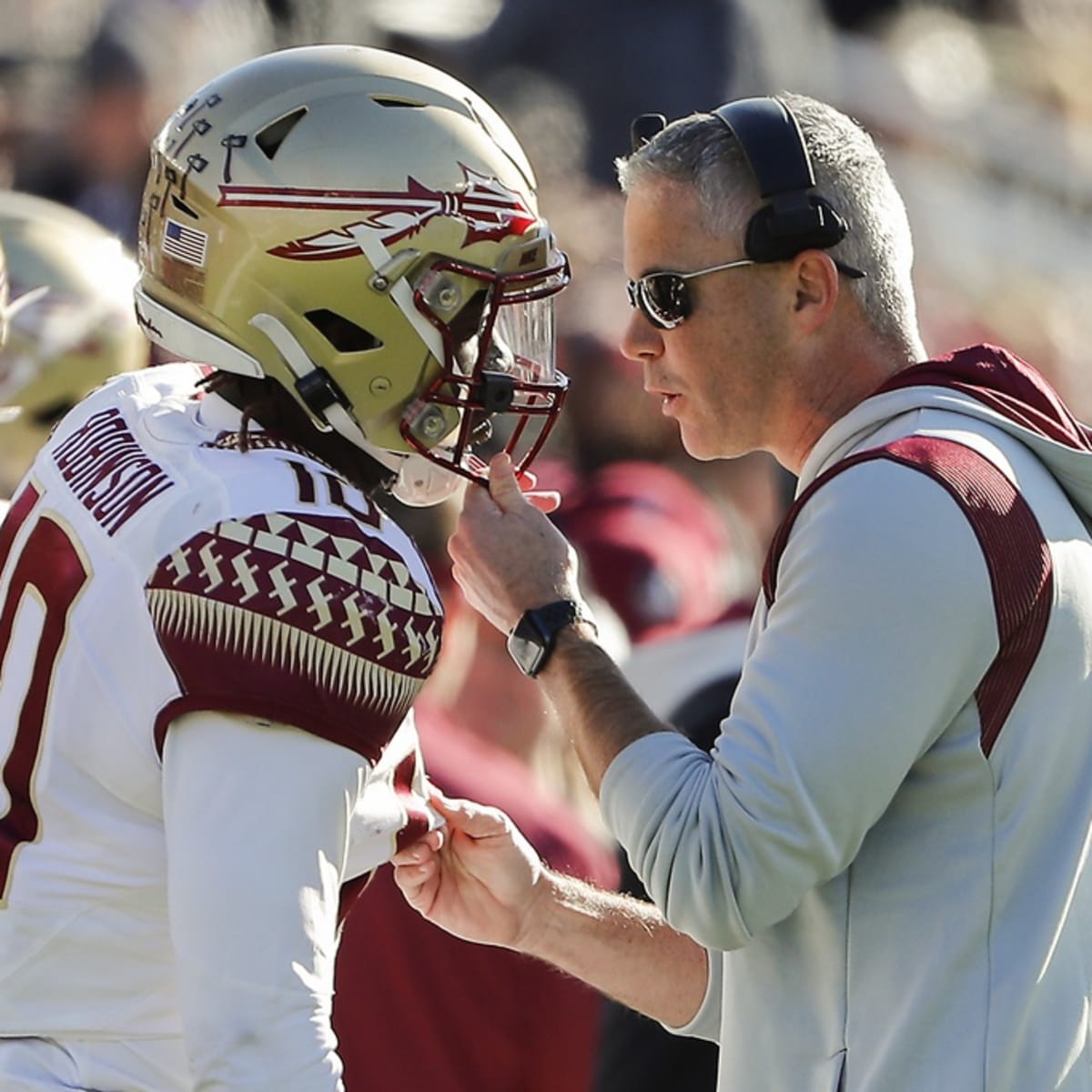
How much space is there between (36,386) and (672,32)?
4.93m

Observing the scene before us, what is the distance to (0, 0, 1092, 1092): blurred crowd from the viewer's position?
385 centimetres

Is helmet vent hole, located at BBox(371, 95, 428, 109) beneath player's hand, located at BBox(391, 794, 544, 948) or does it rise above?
above

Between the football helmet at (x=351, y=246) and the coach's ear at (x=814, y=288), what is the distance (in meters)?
0.35

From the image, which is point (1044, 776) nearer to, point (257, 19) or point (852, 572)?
point (852, 572)

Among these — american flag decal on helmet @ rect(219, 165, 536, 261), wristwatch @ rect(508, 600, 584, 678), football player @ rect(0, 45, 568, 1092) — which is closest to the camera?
football player @ rect(0, 45, 568, 1092)

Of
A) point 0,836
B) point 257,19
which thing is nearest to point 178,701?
point 0,836

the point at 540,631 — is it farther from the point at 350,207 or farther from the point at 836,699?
the point at 350,207

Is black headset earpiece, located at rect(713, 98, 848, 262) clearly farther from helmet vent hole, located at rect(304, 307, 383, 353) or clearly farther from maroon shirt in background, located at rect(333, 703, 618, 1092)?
maroon shirt in background, located at rect(333, 703, 618, 1092)

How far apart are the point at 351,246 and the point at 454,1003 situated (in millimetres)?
1580


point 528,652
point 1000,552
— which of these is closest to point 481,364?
point 528,652

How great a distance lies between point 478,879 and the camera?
303 centimetres

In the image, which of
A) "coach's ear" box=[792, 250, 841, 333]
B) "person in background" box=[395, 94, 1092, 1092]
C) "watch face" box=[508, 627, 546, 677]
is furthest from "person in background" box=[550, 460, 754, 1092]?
"coach's ear" box=[792, 250, 841, 333]

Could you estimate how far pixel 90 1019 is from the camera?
2412 millimetres

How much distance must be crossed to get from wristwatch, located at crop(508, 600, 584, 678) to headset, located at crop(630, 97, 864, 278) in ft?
1.70
